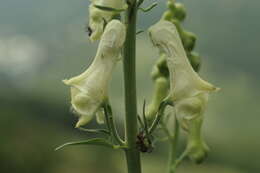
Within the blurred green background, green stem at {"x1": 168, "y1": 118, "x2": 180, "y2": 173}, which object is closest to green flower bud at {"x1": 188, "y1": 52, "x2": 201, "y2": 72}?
green stem at {"x1": 168, "y1": 118, "x2": 180, "y2": 173}

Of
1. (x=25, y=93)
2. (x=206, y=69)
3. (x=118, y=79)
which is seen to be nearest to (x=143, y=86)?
(x=118, y=79)

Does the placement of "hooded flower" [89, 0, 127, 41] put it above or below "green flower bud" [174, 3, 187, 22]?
above

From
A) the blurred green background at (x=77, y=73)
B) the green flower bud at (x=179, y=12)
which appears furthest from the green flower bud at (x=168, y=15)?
the blurred green background at (x=77, y=73)

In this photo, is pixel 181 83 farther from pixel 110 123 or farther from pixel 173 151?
pixel 173 151

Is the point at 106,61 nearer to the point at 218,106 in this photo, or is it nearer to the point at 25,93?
the point at 218,106

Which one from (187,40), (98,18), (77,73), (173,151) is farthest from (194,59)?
(77,73)

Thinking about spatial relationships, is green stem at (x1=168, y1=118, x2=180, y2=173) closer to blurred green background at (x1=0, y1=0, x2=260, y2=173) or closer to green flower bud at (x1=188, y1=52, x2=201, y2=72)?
green flower bud at (x1=188, y1=52, x2=201, y2=72)

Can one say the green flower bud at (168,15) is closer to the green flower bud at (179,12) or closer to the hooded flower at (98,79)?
the green flower bud at (179,12)
